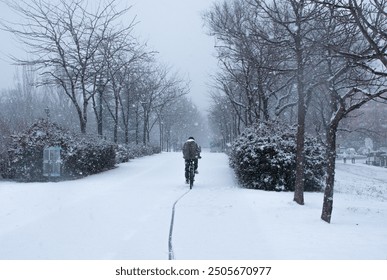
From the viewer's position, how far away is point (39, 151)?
519 inches

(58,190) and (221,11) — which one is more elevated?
(221,11)

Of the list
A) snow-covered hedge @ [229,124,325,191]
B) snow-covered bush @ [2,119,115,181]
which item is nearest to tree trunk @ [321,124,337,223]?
snow-covered hedge @ [229,124,325,191]

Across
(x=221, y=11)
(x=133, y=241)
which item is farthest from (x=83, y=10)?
(x=133, y=241)

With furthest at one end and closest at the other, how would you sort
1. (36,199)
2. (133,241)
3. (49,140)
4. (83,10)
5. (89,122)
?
(89,122) < (83,10) < (49,140) < (36,199) < (133,241)

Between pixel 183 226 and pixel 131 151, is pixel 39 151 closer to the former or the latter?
pixel 183 226

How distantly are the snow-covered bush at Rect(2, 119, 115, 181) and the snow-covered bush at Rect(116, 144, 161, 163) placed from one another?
7499 mm

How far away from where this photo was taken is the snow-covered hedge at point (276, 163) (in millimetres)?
12023

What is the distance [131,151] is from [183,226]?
21.0 m

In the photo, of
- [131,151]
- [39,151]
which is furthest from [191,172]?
[131,151]

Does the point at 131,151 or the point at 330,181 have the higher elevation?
the point at 131,151

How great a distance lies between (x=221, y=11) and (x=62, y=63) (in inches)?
316

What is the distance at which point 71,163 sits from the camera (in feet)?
45.4

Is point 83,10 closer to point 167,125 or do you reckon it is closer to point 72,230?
point 72,230
